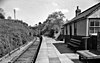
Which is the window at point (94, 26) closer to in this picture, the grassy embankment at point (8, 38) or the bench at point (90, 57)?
the bench at point (90, 57)

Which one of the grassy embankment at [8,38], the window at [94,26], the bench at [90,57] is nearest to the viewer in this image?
the bench at [90,57]

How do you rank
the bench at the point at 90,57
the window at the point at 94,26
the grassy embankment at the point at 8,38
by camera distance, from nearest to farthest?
the bench at the point at 90,57
the grassy embankment at the point at 8,38
the window at the point at 94,26

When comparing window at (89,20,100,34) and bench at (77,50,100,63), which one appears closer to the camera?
bench at (77,50,100,63)

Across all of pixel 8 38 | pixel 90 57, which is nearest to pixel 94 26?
pixel 90 57

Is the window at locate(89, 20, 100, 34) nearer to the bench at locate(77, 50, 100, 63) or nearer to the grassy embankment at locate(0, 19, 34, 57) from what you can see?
the bench at locate(77, 50, 100, 63)

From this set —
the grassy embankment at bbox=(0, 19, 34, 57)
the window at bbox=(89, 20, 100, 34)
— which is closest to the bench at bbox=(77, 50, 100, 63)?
the window at bbox=(89, 20, 100, 34)

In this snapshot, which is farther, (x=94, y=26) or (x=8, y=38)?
(x=8, y=38)

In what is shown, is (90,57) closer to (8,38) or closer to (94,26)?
(94,26)

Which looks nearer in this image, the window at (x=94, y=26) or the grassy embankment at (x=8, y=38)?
the grassy embankment at (x=8, y=38)

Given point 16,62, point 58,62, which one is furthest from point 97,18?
point 16,62

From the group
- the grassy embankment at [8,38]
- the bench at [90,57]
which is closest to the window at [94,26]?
the bench at [90,57]

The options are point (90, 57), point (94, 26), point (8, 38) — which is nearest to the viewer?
point (90, 57)

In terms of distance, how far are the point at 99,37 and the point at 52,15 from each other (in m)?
36.4

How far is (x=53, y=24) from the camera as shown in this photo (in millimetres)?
41906
